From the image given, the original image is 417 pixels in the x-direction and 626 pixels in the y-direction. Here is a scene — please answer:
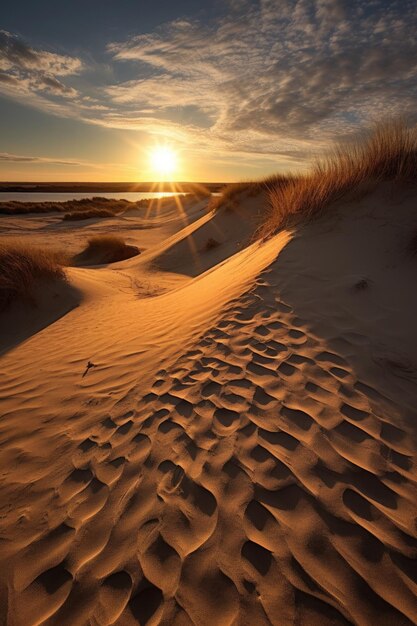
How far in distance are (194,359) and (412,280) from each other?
115 inches

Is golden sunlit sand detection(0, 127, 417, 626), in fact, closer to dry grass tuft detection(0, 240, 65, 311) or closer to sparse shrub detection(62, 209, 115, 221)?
dry grass tuft detection(0, 240, 65, 311)

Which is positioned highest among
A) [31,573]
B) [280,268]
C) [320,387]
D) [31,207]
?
[280,268]

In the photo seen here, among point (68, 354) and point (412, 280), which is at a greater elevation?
point (412, 280)

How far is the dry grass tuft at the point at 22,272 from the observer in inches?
260

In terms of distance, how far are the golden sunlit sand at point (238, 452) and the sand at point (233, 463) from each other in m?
0.01

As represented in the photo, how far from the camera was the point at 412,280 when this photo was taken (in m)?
3.85

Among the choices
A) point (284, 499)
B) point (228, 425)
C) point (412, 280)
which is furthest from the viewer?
point (412, 280)

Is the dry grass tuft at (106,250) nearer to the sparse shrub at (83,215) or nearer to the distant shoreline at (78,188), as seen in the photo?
the sparse shrub at (83,215)

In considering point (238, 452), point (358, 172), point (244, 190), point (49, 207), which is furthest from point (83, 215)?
point (238, 452)

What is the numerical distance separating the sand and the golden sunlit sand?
0.03ft

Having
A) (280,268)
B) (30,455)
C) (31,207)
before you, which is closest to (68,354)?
(30,455)

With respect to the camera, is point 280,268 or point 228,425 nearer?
point 228,425

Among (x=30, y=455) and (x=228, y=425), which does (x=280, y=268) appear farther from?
(x=30, y=455)

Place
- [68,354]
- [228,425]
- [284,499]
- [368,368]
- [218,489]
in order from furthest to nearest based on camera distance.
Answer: [68,354] < [368,368] < [228,425] < [218,489] < [284,499]
